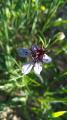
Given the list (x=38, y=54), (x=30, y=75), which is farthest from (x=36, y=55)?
(x=30, y=75)

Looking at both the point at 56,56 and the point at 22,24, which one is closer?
the point at 22,24

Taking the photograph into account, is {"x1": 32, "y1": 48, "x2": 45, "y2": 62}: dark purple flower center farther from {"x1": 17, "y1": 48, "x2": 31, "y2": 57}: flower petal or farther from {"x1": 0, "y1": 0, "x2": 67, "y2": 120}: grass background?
{"x1": 0, "y1": 0, "x2": 67, "y2": 120}: grass background

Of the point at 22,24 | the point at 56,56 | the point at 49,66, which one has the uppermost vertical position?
the point at 22,24

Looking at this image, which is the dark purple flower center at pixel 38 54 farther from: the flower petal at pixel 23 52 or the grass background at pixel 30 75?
the grass background at pixel 30 75

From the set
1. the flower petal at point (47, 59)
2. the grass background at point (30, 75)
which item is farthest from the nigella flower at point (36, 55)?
the grass background at point (30, 75)

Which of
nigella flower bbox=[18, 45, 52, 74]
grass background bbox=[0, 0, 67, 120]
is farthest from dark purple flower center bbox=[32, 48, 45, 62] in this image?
grass background bbox=[0, 0, 67, 120]

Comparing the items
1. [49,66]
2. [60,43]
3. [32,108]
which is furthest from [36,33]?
[32,108]

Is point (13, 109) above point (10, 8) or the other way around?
the other way around

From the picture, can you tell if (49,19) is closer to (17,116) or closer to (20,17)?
(20,17)
